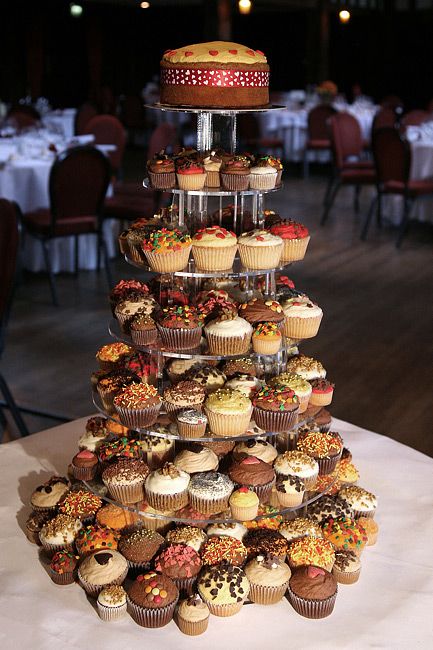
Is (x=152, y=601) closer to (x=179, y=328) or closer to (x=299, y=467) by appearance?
(x=299, y=467)

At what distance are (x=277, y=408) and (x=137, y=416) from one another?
0.37 metres

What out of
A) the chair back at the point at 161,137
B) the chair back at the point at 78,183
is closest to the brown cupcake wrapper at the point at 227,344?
the chair back at the point at 78,183

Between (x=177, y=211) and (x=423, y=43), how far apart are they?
1391 cm

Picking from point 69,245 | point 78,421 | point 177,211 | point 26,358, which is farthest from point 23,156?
point 177,211

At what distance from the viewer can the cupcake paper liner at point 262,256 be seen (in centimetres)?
225

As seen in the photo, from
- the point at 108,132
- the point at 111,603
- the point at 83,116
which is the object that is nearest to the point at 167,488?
the point at 111,603

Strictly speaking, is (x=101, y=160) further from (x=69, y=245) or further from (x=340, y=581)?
(x=340, y=581)

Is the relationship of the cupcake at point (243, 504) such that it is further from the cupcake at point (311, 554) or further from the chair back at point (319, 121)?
the chair back at point (319, 121)

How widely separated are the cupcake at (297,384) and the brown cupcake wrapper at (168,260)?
43cm

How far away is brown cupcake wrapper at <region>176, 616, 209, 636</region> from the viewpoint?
1.98m

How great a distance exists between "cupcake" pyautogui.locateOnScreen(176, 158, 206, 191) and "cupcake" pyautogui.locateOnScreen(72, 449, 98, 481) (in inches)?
31.2

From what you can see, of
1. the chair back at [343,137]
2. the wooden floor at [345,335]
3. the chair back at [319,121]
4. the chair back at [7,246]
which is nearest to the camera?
the chair back at [7,246]

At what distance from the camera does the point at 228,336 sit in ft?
7.41

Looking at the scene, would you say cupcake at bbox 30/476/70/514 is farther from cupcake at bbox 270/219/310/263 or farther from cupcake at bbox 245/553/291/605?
cupcake at bbox 270/219/310/263
